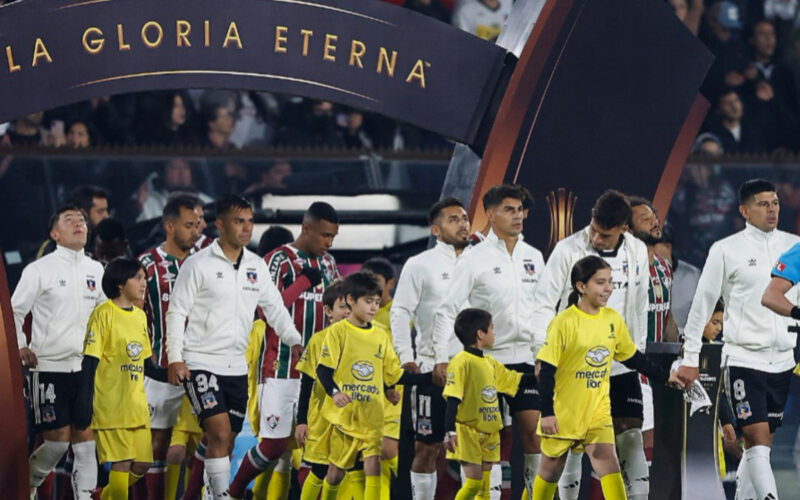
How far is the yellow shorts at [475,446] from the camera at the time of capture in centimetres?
859

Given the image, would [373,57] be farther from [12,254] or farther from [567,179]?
[12,254]

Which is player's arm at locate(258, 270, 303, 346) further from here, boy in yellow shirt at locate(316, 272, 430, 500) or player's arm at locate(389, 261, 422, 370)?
player's arm at locate(389, 261, 422, 370)

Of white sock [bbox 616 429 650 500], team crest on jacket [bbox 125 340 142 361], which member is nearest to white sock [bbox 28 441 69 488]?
team crest on jacket [bbox 125 340 142 361]

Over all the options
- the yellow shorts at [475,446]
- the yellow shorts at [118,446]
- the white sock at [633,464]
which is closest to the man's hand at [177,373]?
the yellow shorts at [118,446]

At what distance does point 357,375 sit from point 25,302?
1.80 m

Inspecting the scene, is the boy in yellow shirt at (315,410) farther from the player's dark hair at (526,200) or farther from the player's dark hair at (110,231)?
the player's dark hair at (110,231)

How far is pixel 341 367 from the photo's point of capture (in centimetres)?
856

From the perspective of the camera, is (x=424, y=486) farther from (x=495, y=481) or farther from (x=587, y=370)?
(x=587, y=370)

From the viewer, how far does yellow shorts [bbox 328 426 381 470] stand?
28.1 feet

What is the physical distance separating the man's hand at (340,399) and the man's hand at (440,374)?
57cm

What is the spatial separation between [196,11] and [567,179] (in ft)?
7.93

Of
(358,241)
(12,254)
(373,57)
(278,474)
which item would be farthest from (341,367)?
(12,254)

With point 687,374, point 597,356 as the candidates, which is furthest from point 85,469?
point 687,374

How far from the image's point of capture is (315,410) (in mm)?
8789
